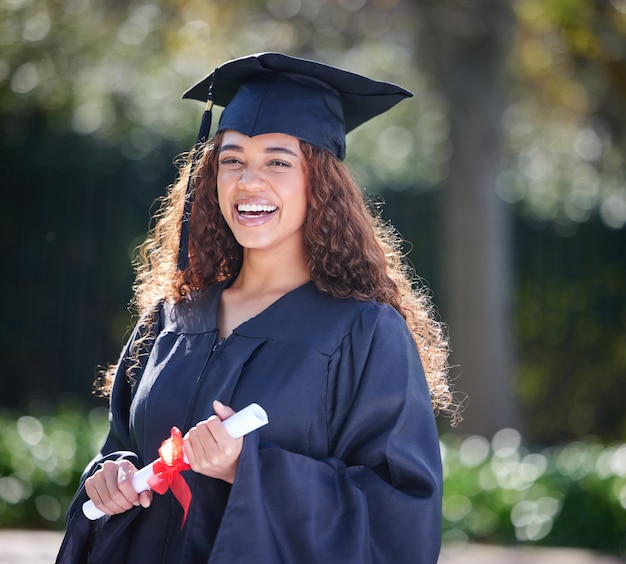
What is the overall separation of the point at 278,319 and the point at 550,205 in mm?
6978

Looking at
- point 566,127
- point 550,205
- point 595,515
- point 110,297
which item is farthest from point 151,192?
point 566,127

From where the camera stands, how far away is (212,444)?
226 cm

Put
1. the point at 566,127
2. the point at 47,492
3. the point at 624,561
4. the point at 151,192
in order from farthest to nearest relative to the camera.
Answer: the point at 566,127
the point at 151,192
the point at 47,492
the point at 624,561

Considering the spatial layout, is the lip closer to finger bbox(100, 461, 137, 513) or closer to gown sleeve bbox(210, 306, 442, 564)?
gown sleeve bbox(210, 306, 442, 564)

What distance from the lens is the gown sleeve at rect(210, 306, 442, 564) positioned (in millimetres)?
2301

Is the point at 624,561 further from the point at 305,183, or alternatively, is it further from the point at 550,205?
the point at 550,205

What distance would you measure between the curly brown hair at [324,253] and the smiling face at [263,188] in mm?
48

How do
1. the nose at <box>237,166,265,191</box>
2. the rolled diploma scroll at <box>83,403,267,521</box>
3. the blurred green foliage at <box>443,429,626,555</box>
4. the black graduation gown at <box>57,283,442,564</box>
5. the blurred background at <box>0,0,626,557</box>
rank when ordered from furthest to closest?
the blurred background at <box>0,0,626,557</box> → the blurred green foliage at <box>443,429,626,555</box> → the nose at <box>237,166,265,191</box> → the black graduation gown at <box>57,283,442,564</box> → the rolled diploma scroll at <box>83,403,267,521</box>

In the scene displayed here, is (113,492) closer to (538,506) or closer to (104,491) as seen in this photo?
(104,491)

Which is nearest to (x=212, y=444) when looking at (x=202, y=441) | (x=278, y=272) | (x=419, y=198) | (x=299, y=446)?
(x=202, y=441)

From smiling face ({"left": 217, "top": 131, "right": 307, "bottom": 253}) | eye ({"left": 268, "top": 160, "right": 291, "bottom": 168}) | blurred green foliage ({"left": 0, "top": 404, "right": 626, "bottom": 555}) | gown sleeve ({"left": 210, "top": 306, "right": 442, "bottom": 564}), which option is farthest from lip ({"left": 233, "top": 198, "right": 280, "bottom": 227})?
blurred green foliage ({"left": 0, "top": 404, "right": 626, "bottom": 555})

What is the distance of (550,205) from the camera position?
917 centimetres

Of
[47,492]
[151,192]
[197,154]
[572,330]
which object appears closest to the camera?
[197,154]

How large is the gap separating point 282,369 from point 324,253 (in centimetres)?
38
